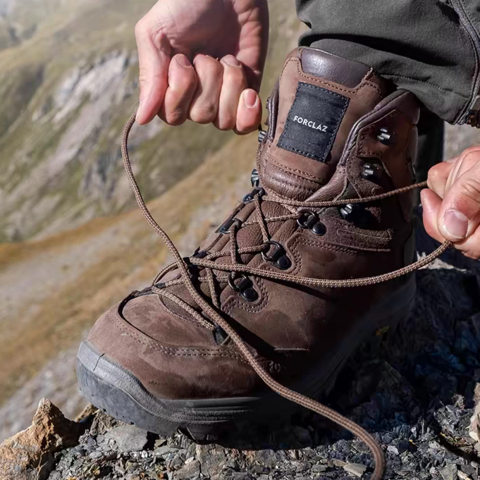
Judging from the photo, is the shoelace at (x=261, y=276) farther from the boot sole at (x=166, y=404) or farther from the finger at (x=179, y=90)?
the finger at (x=179, y=90)

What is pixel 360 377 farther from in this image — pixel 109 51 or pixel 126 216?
pixel 109 51

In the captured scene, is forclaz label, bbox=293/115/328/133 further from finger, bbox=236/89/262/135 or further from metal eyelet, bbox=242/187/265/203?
finger, bbox=236/89/262/135

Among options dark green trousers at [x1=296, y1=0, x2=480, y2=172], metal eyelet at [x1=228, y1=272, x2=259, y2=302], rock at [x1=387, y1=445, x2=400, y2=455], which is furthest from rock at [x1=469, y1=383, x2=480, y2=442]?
dark green trousers at [x1=296, y1=0, x2=480, y2=172]

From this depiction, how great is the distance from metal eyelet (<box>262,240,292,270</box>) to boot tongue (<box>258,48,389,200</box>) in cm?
25

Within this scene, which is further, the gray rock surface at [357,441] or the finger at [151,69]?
the finger at [151,69]

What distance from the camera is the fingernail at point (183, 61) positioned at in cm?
284

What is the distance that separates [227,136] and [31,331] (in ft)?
125

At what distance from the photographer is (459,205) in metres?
1.94

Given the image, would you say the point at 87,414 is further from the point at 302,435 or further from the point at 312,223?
A: the point at 312,223

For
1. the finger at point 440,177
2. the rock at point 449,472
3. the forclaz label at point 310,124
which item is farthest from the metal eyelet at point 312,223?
the rock at point 449,472

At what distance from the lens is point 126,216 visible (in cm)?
1931

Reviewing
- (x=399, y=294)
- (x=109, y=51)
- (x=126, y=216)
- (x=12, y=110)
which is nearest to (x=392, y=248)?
(x=399, y=294)

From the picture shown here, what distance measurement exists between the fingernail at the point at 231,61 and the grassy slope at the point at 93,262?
7.21m

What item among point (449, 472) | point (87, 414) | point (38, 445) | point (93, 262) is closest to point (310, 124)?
point (449, 472)
